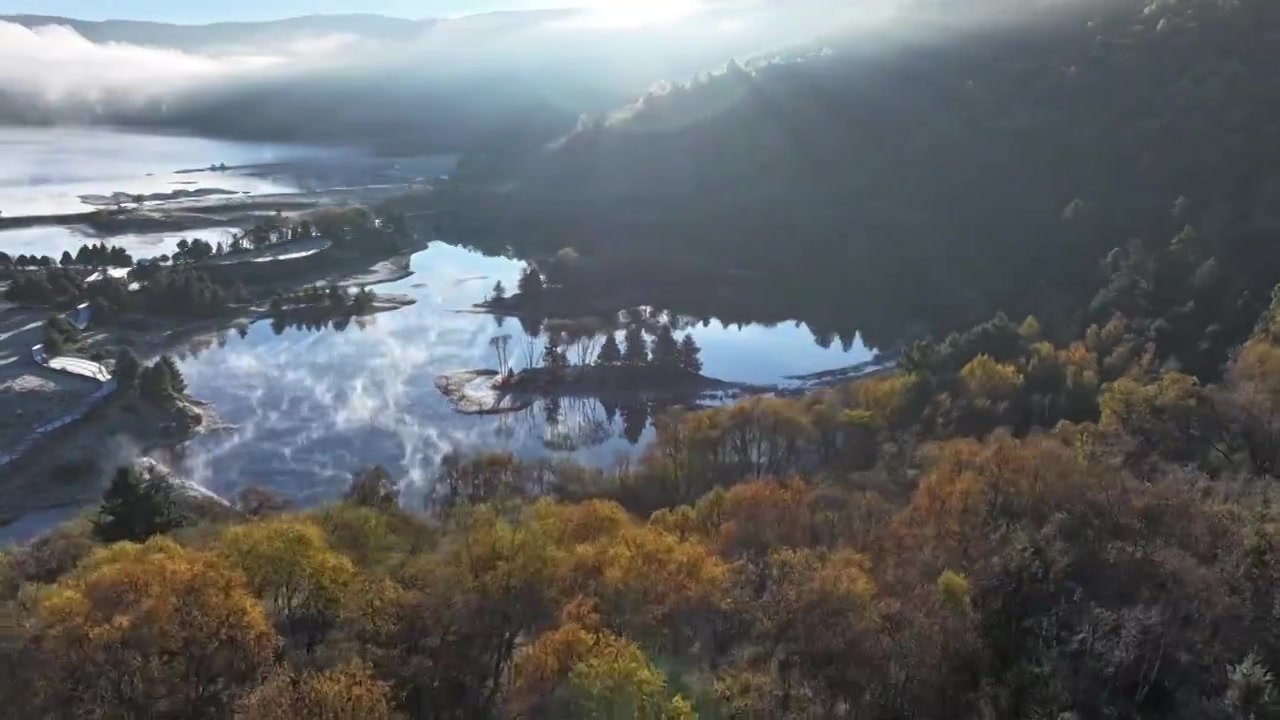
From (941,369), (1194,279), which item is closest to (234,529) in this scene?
(941,369)

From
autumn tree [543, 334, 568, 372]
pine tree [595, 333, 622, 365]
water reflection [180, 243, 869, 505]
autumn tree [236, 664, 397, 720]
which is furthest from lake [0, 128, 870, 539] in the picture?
autumn tree [236, 664, 397, 720]

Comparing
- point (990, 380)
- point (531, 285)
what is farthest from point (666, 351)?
point (990, 380)

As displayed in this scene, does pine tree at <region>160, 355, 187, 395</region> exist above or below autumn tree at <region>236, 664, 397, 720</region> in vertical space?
Result: below

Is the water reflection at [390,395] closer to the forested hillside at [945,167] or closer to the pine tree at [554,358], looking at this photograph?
the pine tree at [554,358]

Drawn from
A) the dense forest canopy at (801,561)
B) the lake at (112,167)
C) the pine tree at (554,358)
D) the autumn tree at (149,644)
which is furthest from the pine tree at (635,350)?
the lake at (112,167)

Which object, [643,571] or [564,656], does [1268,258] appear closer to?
[643,571]

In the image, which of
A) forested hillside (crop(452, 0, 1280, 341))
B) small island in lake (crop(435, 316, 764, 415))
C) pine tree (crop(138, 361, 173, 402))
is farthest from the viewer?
forested hillside (crop(452, 0, 1280, 341))

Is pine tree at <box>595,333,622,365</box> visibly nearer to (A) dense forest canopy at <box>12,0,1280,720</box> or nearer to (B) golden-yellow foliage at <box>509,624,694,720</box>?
(A) dense forest canopy at <box>12,0,1280,720</box>

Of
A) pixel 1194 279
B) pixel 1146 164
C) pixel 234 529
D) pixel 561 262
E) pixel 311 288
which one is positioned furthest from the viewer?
pixel 561 262
